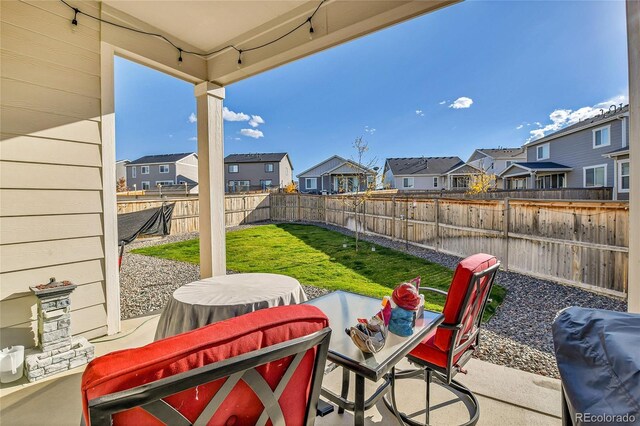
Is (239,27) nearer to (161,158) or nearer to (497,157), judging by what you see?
(497,157)

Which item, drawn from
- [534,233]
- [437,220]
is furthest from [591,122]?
[534,233]

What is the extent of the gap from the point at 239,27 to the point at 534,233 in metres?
5.05

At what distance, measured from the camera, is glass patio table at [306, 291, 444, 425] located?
1148 millimetres

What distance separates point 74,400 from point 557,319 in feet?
8.78

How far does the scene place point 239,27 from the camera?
270 cm

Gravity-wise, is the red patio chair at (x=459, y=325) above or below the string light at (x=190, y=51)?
below

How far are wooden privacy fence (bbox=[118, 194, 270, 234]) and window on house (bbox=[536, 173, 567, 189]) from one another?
14.9m

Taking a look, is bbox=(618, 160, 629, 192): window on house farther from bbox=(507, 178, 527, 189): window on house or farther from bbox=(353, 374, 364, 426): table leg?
bbox=(353, 374, 364, 426): table leg

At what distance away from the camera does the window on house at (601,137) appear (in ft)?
37.7

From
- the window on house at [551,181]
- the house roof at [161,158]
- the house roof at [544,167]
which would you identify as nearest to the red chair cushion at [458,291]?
the house roof at [544,167]

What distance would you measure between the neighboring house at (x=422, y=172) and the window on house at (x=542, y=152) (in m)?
6.80

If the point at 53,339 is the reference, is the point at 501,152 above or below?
above

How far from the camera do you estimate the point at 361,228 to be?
9.66 meters

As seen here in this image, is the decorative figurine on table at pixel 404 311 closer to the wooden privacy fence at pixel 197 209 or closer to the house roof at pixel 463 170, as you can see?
the wooden privacy fence at pixel 197 209
